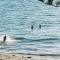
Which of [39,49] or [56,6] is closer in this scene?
[39,49]

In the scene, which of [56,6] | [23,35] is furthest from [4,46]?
[56,6]

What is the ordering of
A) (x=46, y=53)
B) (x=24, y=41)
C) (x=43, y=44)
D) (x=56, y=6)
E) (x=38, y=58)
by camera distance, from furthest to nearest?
1. (x=56, y=6)
2. (x=24, y=41)
3. (x=43, y=44)
4. (x=46, y=53)
5. (x=38, y=58)

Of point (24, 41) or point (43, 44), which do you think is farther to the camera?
point (24, 41)

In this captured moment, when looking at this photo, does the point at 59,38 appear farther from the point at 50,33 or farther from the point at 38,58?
the point at 38,58

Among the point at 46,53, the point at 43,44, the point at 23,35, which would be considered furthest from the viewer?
the point at 23,35

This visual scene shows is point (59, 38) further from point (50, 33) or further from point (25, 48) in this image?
point (25, 48)

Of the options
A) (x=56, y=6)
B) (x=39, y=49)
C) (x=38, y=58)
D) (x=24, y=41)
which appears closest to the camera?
(x=38, y=58)

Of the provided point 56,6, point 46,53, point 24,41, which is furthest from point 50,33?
point 56,6

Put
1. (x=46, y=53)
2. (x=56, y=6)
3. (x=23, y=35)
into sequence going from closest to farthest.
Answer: (x=46, y=53) → (x=23, y=35) → (x=56, y=6)

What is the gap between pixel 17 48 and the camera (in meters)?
29.4

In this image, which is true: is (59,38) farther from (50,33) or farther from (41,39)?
(50,33)

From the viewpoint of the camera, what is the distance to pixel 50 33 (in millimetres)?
39625

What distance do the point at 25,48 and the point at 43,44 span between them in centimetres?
322

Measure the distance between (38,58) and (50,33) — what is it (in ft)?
49.3
